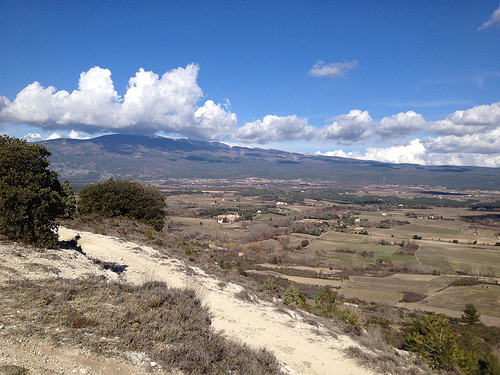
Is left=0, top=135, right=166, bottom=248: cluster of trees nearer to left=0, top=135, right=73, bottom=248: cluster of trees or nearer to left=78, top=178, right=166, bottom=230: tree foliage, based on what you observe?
left=0, top=135, right=73, bottom=248: cluster of trees

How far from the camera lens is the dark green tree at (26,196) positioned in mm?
12516

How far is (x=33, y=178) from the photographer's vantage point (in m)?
13.1

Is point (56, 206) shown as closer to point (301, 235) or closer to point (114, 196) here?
point (114, 196)

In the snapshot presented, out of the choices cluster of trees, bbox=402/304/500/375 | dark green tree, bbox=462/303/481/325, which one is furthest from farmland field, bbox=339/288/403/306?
cluster of trees, bbox=402/304/500/375

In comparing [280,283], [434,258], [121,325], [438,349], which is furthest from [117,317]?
[434,258]

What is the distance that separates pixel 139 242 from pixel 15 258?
13629 millimetres

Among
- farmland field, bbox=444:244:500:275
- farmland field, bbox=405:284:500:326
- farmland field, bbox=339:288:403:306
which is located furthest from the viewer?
farmland field, bbox=444:244:500:275

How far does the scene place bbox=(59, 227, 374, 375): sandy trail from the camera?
10400 millimetres

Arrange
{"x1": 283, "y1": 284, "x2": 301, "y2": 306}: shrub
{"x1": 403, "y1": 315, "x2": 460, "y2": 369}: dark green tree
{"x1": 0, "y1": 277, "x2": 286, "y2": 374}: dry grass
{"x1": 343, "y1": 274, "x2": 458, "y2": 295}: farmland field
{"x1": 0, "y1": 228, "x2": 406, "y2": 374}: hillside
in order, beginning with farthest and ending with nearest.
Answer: {"x1": 343, "y1": 274, "x2": 458, "y2": 295}: farmland field
{"x1": 283, "y1": 284, "x2": 301, "y2": 306}: shrub
{"x1": 403, "y1": 315, "x2": 460, "y2": 369}: dark green tree
{"x1": 0, "y1": 277, "x2": 286, "y2": 374}: dry grass
{"x1": 0, "y1": 228, "x2": 406, "y2": 374}: hillside

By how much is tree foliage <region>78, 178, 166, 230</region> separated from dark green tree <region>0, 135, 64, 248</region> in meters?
19.4

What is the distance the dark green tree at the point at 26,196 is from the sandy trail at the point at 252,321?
188 inches

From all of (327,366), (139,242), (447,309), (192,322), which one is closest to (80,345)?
(192,322)

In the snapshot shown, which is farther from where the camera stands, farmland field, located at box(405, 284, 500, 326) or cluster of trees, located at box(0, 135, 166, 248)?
farmland field, located at box(405, 284, 500, 326)

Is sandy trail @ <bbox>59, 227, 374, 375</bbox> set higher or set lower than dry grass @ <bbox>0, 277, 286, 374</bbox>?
lower
